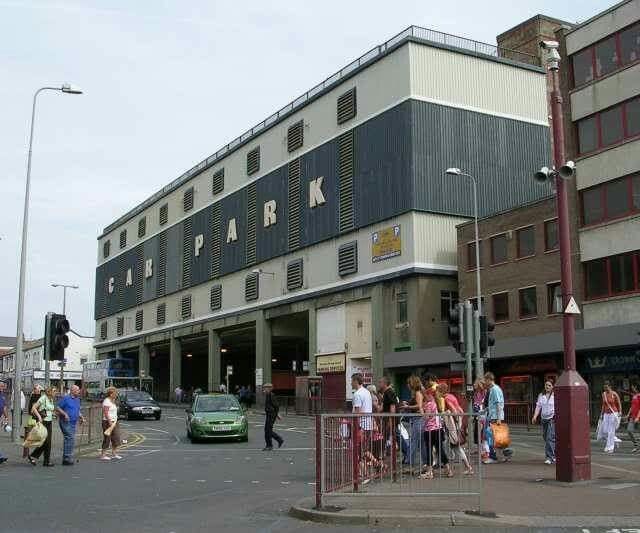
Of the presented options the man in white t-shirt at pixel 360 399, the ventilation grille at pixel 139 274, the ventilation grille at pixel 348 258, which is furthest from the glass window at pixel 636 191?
the ventilation grille at pixel 139 274

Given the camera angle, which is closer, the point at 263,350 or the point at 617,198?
the point at 617,198

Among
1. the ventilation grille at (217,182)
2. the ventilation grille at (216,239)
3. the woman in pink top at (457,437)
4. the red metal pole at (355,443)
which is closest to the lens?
the woman in pink top at (457,437)

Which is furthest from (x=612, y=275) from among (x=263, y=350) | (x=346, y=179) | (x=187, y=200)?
(x=187, y=200)

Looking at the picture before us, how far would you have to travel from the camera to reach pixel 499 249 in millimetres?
41312

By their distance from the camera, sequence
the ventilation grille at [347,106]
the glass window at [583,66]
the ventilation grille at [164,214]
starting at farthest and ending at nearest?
the ventilation grille at [164,214], the ventilation grille at [347,106], the glass window at [583,66]

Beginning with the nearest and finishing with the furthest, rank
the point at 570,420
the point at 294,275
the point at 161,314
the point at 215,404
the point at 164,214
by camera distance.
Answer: the point at 570,420
the point at 215,404
the point at 294,275
the point at 161,314
the point at 164,214

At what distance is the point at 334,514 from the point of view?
10250 mm

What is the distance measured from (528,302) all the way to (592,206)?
568 centimetres

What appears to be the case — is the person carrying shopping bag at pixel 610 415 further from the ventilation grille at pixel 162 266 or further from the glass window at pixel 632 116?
the ventilation grille at pixel 162 266

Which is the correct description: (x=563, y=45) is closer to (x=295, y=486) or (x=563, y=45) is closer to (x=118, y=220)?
(x=295, y=486)

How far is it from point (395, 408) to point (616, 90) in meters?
23.7

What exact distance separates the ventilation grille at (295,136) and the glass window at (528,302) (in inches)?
→ 814

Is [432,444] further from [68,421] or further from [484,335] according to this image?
[68,421]

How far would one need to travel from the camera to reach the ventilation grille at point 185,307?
70.8 metres
